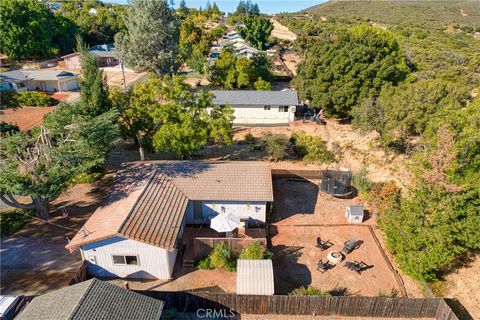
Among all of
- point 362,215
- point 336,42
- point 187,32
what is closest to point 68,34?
point 187,32

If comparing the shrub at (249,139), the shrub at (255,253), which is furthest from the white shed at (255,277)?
the shrub at (249,139)

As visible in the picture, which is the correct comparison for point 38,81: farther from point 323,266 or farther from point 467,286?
point 467,286

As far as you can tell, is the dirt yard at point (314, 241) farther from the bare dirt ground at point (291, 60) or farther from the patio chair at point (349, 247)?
the bare dirt ground at point (291, 60)

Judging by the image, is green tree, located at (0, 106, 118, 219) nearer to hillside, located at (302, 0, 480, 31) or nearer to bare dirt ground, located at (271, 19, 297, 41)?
bare dirt ground, located at (271, 19, 297, 41)

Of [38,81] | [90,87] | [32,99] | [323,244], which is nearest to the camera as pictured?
[323,244]

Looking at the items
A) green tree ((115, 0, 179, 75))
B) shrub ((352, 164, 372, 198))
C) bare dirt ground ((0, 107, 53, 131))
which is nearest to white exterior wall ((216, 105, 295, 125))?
shrub ((352, 164, 372, 198))

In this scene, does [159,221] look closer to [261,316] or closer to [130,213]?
[130,213]

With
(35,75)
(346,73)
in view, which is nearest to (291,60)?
(346,73)
